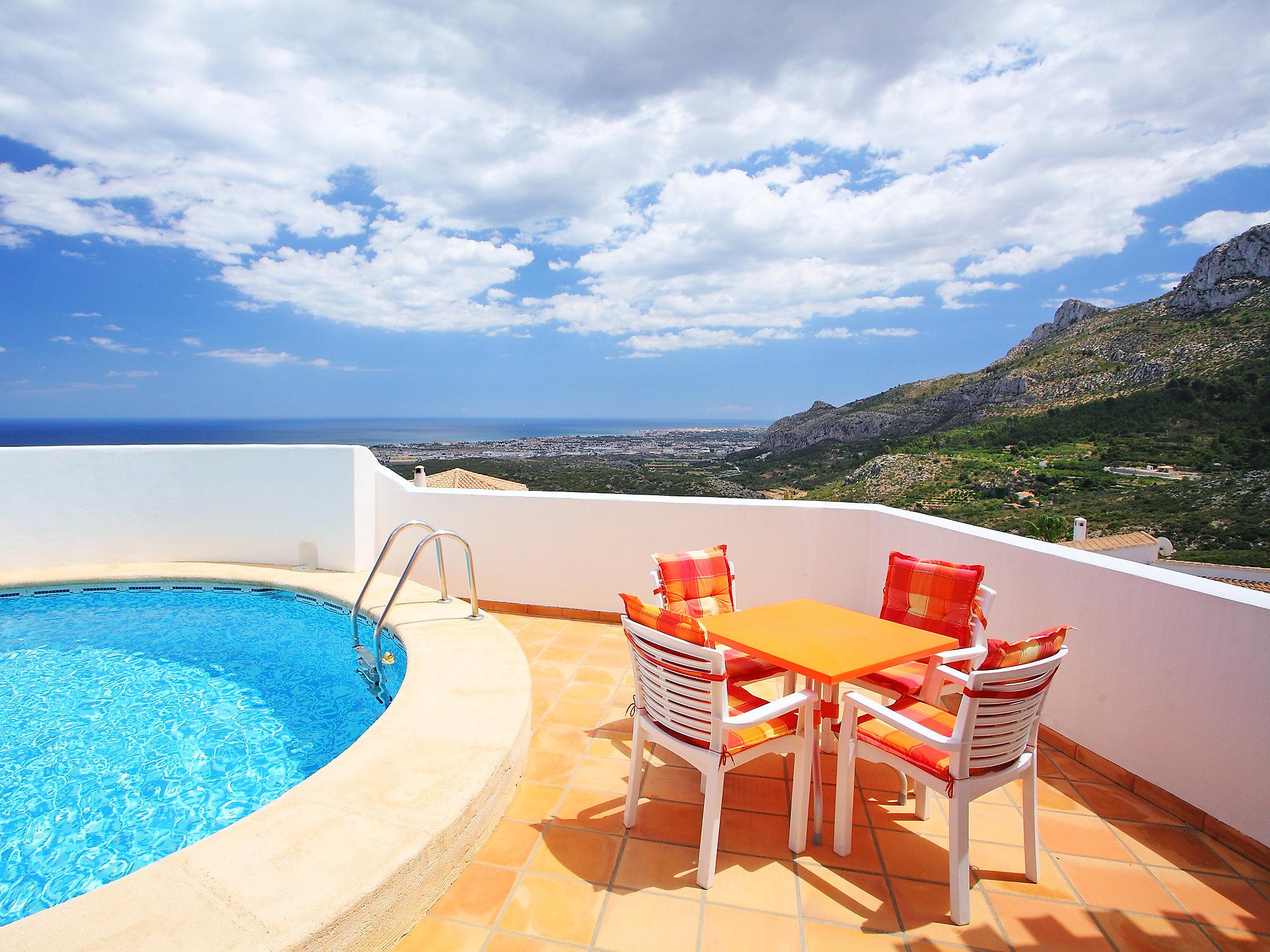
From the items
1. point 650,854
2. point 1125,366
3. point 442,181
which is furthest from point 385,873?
point 1125,366

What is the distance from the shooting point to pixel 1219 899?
76.0 inches

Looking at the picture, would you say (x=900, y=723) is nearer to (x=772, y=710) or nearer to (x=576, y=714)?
(x=772, y=710)

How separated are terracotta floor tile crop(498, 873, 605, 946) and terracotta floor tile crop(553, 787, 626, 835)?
11.9 inches

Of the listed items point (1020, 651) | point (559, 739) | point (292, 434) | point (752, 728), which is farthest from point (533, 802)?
point (292, 434)

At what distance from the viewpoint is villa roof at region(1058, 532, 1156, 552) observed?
61.4ft

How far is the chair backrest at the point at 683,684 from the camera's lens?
190 cm

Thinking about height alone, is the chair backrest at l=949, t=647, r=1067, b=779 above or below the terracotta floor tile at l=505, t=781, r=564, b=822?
above

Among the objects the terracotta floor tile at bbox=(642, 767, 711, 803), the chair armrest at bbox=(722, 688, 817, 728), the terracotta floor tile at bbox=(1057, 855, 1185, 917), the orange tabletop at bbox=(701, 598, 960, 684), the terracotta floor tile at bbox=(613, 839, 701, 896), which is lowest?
the terracotta floor tile at bbox=(642, 767, 711, 803)

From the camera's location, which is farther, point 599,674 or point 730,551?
point 730,551

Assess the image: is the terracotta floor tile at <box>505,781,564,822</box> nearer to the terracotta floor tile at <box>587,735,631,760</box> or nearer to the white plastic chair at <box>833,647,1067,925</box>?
the terracotta floor tile at <box>587,735,631,760</box>

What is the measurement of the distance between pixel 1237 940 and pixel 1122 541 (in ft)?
74.8

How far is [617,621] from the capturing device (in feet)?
15.3

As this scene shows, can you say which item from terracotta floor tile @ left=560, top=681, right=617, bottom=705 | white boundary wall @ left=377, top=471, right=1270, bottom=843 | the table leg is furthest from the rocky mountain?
the table leg

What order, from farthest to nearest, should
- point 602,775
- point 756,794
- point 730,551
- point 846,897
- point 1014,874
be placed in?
point 730,551 → point 602,775 → point 756,794 → point 1014,874 → point 846,897
